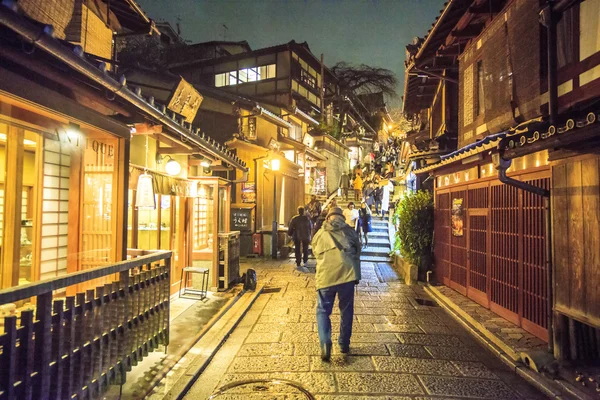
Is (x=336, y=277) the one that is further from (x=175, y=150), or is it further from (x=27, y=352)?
(x=175, y=150)

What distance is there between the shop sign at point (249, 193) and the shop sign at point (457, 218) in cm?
1166

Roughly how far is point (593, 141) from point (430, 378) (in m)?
4.48

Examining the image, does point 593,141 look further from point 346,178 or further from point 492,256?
point 346,178

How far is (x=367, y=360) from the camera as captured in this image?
638 centimetres

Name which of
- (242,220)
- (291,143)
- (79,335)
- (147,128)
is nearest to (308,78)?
(291,143)

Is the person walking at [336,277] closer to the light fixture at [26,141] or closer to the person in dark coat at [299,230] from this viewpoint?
the light fixture at [26,141]

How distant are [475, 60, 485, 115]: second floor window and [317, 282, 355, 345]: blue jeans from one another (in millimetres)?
8175

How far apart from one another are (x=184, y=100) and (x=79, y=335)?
20.3ft

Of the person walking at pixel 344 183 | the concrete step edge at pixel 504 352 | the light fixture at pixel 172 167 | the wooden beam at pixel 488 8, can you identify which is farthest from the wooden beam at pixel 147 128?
the person walking at pixel 344 183

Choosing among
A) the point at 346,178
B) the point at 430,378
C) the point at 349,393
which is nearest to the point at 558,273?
the point at 430,378

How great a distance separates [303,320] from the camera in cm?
878

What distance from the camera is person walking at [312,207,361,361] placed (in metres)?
6.44

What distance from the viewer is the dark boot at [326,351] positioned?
6.34 m

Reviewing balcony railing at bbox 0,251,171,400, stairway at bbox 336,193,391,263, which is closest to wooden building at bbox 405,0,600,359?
stairway at bbox 336,193,391,263
